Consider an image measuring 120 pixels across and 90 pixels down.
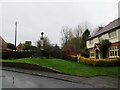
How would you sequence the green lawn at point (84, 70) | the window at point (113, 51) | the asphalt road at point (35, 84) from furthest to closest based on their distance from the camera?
1. the window at point (113, 51)
2. the green lawn at point (84, 70)
3. the asphalt road at point (35, 84)

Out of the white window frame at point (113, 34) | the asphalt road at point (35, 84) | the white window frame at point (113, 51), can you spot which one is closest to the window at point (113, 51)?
the white window frame at point (113, 51)

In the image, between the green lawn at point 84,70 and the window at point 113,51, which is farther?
the window at point 113,51

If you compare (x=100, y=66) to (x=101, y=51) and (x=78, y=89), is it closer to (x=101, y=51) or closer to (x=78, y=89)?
(x=101, y=51)

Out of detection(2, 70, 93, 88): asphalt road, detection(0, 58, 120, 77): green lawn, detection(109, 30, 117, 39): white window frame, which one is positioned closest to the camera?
detection(2, 70, 93, 88): asphalt road

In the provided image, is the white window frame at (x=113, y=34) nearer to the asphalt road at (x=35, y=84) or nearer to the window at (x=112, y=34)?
the window at (x=112, y=34)

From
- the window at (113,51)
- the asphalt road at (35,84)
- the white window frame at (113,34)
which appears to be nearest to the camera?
the asphalt road at (35,84)

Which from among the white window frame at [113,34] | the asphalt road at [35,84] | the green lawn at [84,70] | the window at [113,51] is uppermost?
the white window frame at [113,34]

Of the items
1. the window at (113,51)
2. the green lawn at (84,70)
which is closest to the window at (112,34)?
the window at (113,51)

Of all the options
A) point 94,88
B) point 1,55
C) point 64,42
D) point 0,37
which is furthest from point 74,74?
point 64,42

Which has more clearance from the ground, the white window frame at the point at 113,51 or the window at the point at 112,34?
the window at the point at 112,34

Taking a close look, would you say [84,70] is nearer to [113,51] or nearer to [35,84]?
[35,84]

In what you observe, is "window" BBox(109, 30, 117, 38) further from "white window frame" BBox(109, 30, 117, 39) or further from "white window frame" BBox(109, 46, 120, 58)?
"white window frame" BBox(109, 46, 120, 58)

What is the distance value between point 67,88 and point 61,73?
24.8 feet

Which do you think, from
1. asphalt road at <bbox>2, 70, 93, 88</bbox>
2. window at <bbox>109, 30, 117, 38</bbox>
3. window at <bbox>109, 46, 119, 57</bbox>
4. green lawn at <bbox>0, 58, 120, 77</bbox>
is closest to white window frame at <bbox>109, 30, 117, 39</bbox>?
window at <bbox>109, 30, 117, 38</bbox>
